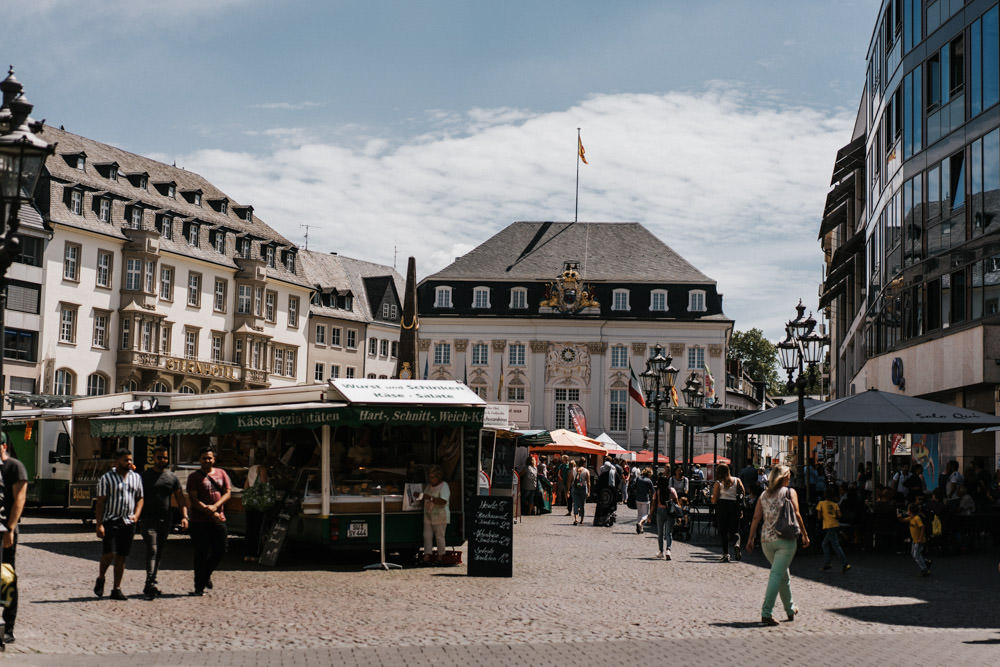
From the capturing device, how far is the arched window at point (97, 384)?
63812 millimetres

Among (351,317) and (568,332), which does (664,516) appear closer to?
(568,332)

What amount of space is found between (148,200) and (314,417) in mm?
56403

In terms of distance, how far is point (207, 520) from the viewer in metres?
14.9

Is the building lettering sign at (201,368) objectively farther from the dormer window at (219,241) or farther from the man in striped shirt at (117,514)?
the man in striped shirt at (117,514)

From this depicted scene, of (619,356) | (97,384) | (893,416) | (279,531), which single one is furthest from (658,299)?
(279,531)

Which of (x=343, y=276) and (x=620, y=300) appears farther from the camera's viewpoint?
(x=343, y=276)

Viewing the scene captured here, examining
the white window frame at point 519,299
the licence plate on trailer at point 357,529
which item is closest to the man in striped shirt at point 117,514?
the licence plate on trailer at point 357,529

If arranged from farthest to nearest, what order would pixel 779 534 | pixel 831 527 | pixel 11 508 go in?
pixel 831 527, pixel 779 534, pixel 11 508

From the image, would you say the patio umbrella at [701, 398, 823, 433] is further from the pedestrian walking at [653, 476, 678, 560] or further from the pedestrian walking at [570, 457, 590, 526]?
the pedestrian walking at [653, 476, 678, 560]

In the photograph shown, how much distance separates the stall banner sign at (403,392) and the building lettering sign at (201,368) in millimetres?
50404

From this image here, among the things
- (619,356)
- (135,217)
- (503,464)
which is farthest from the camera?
(619,356)

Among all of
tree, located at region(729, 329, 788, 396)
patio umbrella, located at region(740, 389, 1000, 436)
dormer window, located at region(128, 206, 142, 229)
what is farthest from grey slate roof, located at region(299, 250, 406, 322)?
patio umbrella, located at region(740, 389, 1000, 436)

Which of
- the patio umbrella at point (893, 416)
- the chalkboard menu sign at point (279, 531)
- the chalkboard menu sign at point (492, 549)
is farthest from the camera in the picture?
the patio umbrella at point (893, 416)

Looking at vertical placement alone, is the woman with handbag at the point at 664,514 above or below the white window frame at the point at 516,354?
below
